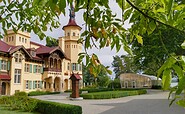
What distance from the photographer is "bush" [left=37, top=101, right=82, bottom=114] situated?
9875mm

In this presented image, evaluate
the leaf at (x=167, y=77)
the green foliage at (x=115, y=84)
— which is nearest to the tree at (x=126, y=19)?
the leaf at (x=167, y=77)

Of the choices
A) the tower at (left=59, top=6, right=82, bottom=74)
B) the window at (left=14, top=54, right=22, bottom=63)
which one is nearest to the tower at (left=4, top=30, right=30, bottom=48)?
the window at (left=14, top=54, right=22, bottom=63)

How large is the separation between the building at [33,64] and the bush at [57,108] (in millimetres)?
10201

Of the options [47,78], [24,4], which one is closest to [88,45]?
[24,4]

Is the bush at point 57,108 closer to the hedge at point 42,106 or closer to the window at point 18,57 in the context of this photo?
the hedge at point 42,106

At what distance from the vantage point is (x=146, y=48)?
79.1ft

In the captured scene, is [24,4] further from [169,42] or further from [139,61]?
[139,61]

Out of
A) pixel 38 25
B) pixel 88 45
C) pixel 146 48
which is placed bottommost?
pixel 88 45

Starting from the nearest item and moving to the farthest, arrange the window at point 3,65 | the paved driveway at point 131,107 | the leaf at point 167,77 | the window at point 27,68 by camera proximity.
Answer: the leaf at point 167,77 → the paved driveway at point 131,107 → the window at point 3,65 → the window at point 27,68

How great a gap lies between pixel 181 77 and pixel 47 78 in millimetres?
32757

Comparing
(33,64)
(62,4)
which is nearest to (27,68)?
(33,64)

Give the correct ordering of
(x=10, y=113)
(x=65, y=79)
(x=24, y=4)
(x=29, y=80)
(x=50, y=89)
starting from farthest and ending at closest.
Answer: (x=65, y=79) < (x=50, y=89) < (x=29, y=80) < (x=10, y=113) < (x=24, y=4)

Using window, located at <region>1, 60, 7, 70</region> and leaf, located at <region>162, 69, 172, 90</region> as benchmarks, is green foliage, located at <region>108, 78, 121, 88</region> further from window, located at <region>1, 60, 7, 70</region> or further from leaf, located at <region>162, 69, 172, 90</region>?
leaf, located at <region>162, 69, 172, 90</region>

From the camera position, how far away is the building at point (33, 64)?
85.0 ft
